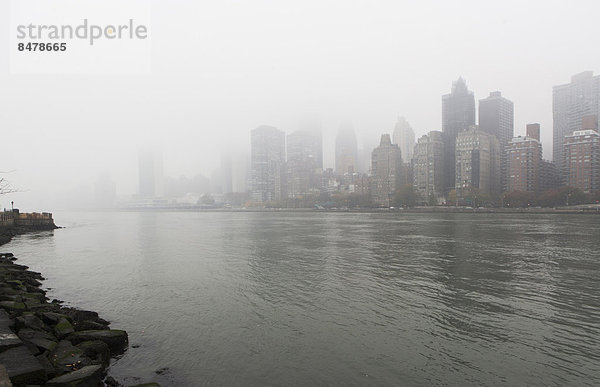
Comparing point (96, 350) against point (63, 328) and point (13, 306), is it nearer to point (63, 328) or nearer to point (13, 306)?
point (63, 328)

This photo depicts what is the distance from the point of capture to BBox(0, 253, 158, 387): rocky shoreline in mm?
9062

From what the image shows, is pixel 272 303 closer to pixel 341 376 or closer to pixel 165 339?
pixel 165 339

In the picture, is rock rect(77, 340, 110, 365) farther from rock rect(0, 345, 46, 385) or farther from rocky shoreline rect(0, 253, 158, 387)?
rock rect(0, 345, 46, 385)

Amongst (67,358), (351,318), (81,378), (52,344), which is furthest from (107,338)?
(351,318)

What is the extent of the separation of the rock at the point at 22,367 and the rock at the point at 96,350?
2059mm

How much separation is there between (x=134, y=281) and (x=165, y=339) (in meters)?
13.2

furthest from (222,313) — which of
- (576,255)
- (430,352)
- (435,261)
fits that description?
(576,255)

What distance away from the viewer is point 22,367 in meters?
9.09

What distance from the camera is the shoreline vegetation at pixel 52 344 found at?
9062mm

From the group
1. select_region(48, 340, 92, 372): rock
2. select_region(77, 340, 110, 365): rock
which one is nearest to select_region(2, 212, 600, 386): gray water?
select_region(77, 340, 110, 365): rock

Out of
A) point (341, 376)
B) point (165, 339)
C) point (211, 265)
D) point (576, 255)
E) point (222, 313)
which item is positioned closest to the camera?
point (341, 376)

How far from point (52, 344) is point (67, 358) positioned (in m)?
1.42

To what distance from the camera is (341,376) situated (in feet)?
36.2

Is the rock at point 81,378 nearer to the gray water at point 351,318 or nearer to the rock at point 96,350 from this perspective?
the gray water at point 351,318
